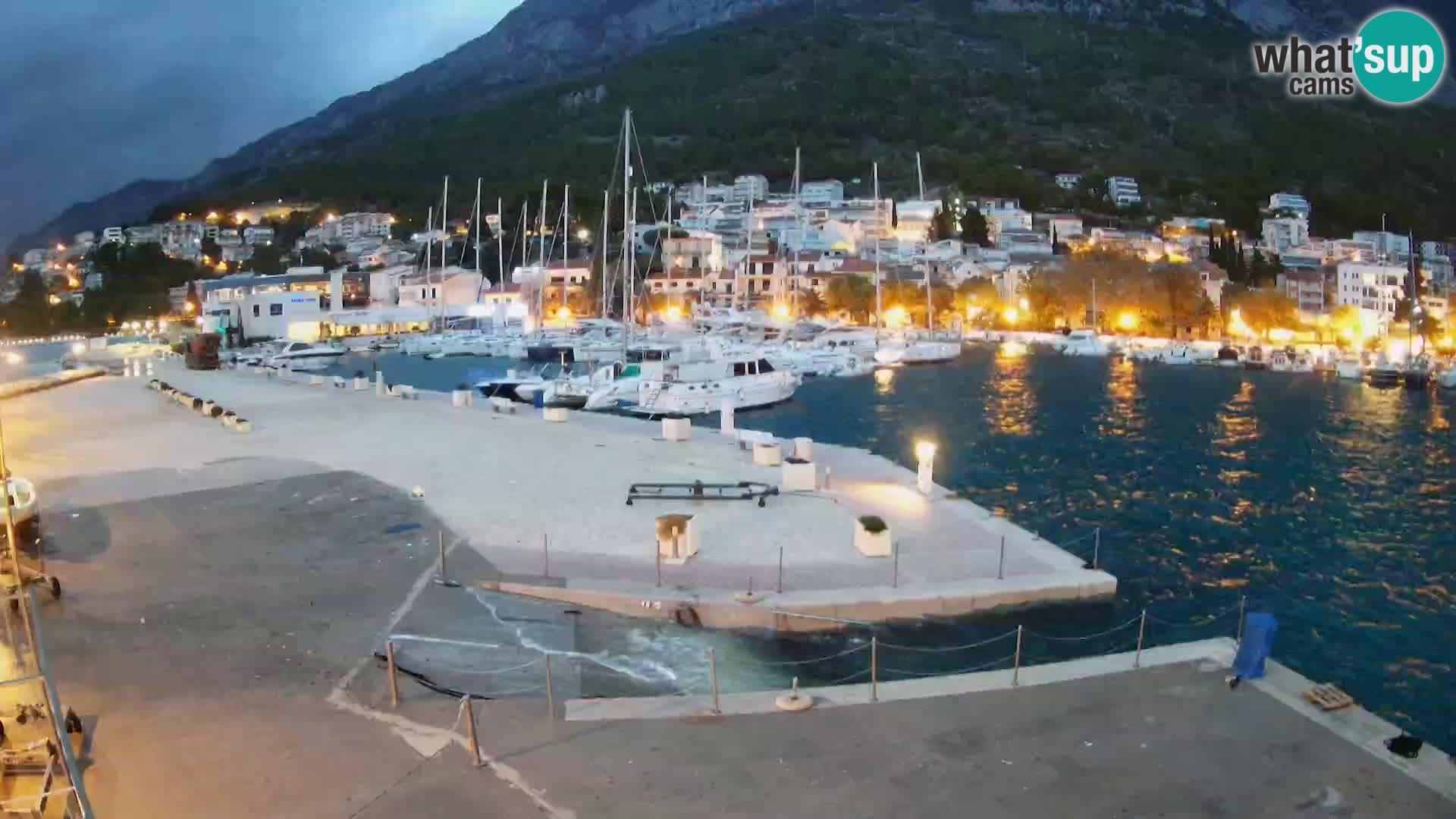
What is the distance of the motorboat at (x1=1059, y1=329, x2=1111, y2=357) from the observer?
59969mm

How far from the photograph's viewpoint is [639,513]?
1437 centimetres

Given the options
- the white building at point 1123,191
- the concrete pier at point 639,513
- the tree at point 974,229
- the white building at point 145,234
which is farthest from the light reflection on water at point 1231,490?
the white building at point 145,234

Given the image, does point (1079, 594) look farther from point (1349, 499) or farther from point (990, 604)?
point (1349, 499)

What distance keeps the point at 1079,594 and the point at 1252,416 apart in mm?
28356

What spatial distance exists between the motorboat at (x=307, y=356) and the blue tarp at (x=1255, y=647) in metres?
53.9

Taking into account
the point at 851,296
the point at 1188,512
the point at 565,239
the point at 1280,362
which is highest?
the point at 565,239

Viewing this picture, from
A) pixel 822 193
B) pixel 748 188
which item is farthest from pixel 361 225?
pixel 822 193

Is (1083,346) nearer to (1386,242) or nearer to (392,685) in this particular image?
(392,685)

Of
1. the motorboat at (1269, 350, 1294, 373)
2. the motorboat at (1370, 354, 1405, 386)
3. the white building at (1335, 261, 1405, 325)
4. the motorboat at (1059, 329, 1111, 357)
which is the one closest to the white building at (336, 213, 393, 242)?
the motorboat at (1059, 329, 1111, 357)

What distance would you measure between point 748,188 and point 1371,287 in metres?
80.3

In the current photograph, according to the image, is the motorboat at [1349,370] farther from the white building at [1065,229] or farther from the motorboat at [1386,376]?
the white building at [1065,229]

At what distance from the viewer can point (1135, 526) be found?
1873cm

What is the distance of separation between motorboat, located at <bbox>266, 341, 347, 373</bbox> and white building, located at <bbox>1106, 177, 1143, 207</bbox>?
10419 cm

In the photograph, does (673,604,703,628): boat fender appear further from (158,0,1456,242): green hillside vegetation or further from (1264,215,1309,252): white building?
(1264,215,1309,252): white building
